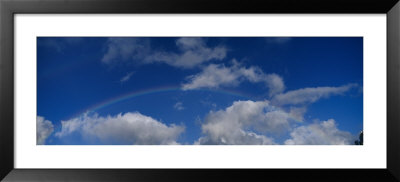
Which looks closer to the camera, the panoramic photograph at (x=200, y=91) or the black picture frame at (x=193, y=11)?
the black picture frame at (x=193, y=11)

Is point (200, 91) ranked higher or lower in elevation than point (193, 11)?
lower

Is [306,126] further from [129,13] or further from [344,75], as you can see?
[129,13]

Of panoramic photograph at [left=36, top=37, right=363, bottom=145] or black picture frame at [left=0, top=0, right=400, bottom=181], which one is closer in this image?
black picture frame at [left=0, top=0, right=400, bottom=181]

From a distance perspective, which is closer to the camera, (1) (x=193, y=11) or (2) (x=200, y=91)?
(1) (x=193, y=11)

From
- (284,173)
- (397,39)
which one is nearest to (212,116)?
(284,173)
